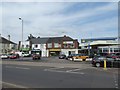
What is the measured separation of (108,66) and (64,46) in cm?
6191

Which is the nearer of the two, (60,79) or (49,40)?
(60,79)

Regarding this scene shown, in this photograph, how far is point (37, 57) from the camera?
55812mm

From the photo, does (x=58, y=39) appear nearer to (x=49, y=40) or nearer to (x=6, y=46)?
(x=49, y=40)

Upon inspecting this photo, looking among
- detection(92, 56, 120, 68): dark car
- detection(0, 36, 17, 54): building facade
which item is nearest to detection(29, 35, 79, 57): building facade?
detection(0, 36, 17, 54): building facade

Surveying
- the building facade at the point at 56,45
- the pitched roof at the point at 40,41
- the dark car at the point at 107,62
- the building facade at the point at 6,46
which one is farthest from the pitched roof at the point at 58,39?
the dark car at the point at 107,62

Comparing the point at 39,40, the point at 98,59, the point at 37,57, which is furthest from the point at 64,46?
the point at 98,59

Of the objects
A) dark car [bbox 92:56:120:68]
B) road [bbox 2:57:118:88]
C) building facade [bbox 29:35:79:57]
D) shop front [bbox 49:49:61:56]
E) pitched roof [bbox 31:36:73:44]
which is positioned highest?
pitched roof [bbox 31:36:73:44]

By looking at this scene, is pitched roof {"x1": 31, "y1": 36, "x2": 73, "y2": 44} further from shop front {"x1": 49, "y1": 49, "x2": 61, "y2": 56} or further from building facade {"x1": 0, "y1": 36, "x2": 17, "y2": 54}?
building facade {"x1": 0, "y1": 36, "x2": 17, "y2": 54}

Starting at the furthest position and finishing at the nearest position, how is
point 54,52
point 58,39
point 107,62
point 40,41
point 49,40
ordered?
point 40,41 → point 49,40 → point 58,39 → point 54,52 → point 107,62

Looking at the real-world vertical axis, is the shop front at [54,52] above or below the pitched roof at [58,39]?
below

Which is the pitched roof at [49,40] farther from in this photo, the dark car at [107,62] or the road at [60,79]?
the road at [60,79]

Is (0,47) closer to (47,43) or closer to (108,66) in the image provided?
(47,43)

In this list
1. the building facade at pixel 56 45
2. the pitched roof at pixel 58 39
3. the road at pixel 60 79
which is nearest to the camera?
the road at pixel 60 79

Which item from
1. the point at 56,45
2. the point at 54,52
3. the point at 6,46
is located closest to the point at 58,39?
the point at 56,45
